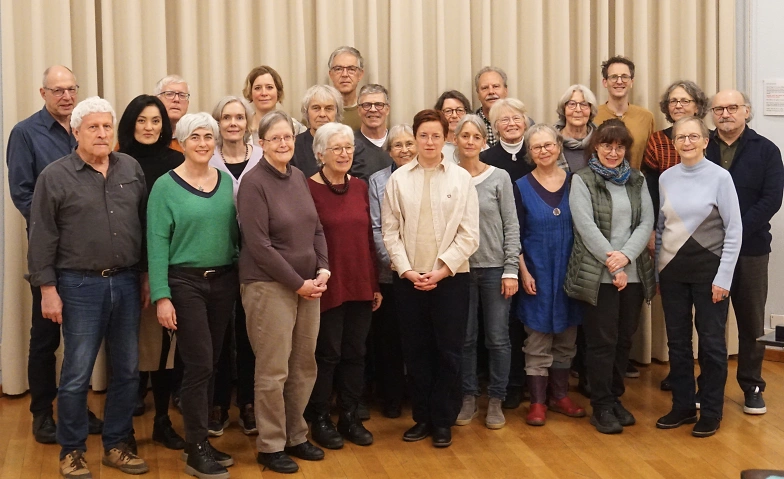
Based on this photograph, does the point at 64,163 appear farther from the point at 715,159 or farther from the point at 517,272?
the point at 715,159

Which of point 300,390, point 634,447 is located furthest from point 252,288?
point 634,447

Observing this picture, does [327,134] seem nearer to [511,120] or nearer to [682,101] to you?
[511,120]

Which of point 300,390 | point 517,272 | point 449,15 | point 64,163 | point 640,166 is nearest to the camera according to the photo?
point 64,163

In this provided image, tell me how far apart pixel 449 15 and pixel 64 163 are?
2.74m

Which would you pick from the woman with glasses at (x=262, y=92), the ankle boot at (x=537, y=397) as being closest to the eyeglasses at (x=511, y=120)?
the woman with glasses at (x=262, y=92)

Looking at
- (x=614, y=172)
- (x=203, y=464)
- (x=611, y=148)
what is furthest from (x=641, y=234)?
(x=203, y=464)

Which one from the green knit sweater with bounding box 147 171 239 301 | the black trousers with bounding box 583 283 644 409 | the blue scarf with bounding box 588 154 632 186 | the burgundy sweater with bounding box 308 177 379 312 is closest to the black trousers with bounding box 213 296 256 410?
the burgundy sweater with bounding box 308 177 379 312

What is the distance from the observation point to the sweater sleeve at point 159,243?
353cm

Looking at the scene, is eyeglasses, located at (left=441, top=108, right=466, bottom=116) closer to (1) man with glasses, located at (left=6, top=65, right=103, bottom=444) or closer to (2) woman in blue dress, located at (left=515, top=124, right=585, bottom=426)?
(2) woman in blue dress, located at (left=515, top=124, right=585, bottom=426)

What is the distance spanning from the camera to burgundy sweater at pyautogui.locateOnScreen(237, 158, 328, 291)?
11.7 ft

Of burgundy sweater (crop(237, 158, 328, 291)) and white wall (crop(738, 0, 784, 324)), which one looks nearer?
burgundy sweater (crop(237, 158, 328, 291))

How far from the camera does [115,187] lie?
354cm

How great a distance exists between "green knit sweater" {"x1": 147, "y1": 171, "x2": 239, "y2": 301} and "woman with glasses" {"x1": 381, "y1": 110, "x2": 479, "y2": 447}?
2.64 ft

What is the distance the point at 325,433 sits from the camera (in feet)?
13.2
